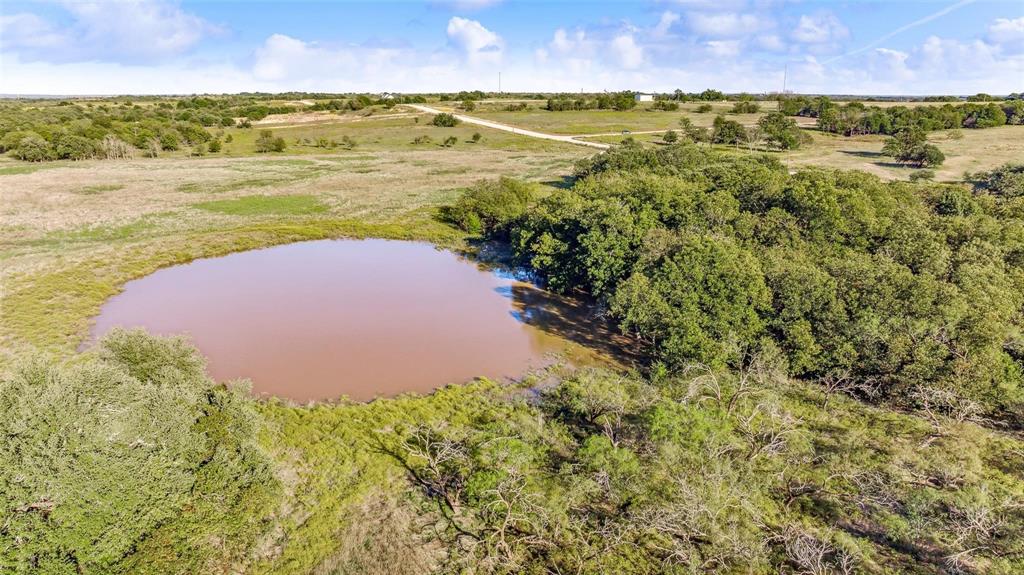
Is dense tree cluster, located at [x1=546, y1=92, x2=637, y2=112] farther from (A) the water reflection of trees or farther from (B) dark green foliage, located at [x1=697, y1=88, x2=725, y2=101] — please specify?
(A) the water reflection of trees

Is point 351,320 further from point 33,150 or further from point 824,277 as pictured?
point 33,150

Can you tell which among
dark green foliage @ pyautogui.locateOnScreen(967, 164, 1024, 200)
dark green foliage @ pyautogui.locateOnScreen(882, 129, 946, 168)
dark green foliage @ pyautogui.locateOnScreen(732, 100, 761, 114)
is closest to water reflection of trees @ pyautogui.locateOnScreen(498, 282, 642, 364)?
dark green foliage @ pyautogui.locateOnScreen(967, 164, 1024, 200)

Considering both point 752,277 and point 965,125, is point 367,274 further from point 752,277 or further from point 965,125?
point 965,125

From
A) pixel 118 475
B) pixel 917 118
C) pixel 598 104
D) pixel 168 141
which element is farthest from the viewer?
pixel 598 104

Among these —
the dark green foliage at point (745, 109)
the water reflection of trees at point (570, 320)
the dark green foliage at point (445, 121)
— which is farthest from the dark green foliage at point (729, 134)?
the water reflection of trees at point (570, 320)

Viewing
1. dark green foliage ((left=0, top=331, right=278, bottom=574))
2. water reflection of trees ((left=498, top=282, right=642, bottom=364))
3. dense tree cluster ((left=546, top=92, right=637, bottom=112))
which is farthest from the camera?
dense tree cluster ((left=546, top=92, right=637, bottom=112))

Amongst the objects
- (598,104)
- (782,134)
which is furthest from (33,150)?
(598,104)
